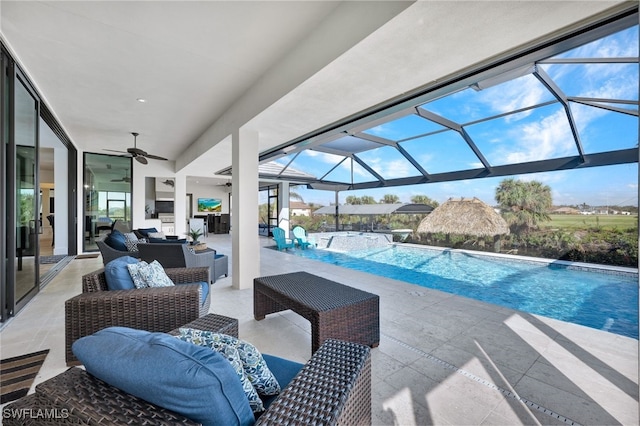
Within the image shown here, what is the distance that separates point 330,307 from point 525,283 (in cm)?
552

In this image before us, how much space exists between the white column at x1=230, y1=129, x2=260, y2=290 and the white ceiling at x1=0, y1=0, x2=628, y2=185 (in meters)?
0.38

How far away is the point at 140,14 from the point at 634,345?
527 centimetres

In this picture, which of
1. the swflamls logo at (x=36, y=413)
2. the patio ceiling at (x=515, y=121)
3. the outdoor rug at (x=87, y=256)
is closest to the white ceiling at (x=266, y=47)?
the patio ceiling at (x=515, y=121)

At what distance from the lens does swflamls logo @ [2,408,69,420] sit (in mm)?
739

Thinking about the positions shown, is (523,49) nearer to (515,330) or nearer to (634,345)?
(515,330)

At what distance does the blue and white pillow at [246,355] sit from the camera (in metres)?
1.09

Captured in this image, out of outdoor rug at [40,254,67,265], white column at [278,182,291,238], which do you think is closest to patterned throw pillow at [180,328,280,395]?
outdoor rug at [40,254,67,265]

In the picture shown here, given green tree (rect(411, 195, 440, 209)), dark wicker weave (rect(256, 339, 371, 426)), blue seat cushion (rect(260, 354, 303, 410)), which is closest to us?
dark wicker weave (rect(256, 339, 371, 426))

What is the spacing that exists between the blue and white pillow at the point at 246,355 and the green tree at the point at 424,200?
10.5m

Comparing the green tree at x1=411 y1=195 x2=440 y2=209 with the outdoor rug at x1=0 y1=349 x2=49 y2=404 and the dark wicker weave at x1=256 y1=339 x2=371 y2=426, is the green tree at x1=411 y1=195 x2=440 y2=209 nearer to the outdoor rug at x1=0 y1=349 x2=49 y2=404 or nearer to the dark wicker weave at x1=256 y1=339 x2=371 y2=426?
the dark wicker weave at x1=256 y1=339 x2=371 y2=426

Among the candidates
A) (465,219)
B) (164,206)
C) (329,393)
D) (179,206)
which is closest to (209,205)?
(164,206)

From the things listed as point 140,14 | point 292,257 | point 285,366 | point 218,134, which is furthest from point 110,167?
point 285,366

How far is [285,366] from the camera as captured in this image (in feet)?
4.64

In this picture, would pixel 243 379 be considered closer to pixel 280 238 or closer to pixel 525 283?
pixel 525 283
